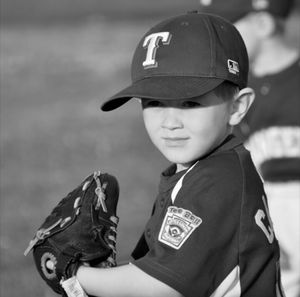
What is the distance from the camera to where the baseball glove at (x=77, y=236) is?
122 inches

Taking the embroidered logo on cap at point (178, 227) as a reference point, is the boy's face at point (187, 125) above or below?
above

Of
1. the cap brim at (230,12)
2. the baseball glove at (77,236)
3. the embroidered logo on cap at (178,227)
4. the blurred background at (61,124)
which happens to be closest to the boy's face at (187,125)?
the embroidered logo on cap at (178,227)

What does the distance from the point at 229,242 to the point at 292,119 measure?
9.74 ft

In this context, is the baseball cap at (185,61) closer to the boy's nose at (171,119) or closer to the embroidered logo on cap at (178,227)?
the boy's nose at (171,119)

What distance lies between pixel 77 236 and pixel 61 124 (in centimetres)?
947

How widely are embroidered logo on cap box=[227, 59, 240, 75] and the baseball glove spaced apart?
2.27 feet

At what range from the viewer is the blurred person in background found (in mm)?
5711

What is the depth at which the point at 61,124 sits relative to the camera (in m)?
12.6

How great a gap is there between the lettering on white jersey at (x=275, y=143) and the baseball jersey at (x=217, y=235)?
267 cm

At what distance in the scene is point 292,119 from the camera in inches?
227

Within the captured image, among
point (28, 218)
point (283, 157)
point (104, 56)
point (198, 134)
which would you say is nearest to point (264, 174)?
point (283, 157)

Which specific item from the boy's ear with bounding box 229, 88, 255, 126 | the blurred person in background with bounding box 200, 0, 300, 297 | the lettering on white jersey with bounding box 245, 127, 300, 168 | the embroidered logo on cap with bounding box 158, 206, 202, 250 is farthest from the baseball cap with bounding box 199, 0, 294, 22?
the embroidered logo on cap with bounding box 158, 206, 202, 250

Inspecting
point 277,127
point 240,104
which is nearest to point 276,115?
point 277,127

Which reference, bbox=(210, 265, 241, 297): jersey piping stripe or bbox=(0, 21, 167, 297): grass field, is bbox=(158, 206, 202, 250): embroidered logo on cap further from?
bbox=(0, 21, 167, 297): grass field
